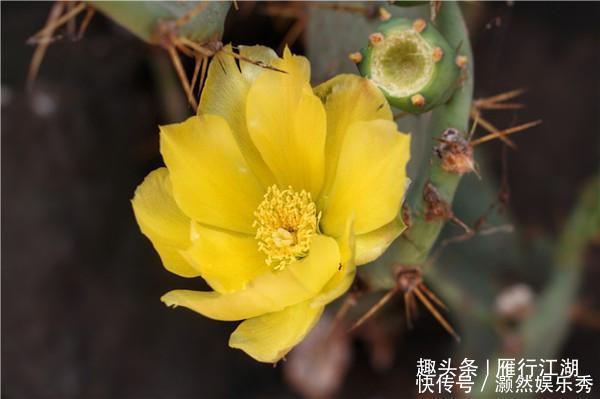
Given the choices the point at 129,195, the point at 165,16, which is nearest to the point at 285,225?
the point at 165,16

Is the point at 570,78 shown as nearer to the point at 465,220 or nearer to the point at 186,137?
the point at 465,220

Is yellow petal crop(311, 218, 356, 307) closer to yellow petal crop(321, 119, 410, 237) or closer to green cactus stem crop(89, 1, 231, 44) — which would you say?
yellow petal crop(321, 119, 410, 237)

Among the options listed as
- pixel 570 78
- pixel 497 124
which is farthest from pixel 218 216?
pixel 570 78

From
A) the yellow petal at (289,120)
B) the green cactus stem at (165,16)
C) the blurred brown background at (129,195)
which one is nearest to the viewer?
the green cactus stem at (165,16)

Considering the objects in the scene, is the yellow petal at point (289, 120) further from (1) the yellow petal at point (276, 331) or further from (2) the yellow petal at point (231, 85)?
(1) the yellow petal at point (276, 331)

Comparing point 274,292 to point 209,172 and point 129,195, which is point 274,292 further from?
point 129,195

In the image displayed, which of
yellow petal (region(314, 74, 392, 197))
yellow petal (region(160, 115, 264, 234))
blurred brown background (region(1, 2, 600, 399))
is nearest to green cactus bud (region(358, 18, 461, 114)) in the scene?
yellow petal (region(314, 74, 392, 197))

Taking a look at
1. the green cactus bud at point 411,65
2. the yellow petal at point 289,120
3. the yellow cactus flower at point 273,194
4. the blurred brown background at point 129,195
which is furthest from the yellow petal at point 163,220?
the blurred brown background at point 129,195
